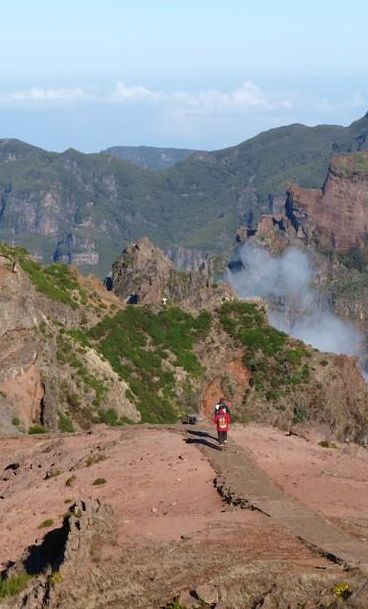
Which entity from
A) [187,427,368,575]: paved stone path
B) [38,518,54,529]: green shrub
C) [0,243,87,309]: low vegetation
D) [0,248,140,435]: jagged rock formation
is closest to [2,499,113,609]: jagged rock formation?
[38,518,54,529]: green shrub

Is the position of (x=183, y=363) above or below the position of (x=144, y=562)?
below

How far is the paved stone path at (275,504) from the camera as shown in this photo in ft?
70.5

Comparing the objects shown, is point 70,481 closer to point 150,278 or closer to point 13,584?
point 13,584

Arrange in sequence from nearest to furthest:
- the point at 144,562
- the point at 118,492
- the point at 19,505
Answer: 1. the point at 144,562
2. the point at 118,492
3. the point at 19,505

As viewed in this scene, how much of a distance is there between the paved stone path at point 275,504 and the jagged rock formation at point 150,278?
6376cm

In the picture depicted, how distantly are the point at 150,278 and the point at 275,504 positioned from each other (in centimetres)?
8428

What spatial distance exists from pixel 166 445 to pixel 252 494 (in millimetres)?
6872

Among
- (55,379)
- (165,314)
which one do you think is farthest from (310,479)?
(165,314)

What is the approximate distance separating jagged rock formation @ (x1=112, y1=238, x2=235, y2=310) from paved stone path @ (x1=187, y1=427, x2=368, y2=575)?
63758mm

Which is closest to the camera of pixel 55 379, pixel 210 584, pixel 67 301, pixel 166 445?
pixel 210 584

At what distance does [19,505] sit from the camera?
99.1 ft

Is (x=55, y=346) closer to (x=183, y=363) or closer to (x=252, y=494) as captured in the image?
(x=183, y=363)

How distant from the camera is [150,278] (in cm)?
10881

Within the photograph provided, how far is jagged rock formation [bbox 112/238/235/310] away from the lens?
102562 millimetres
